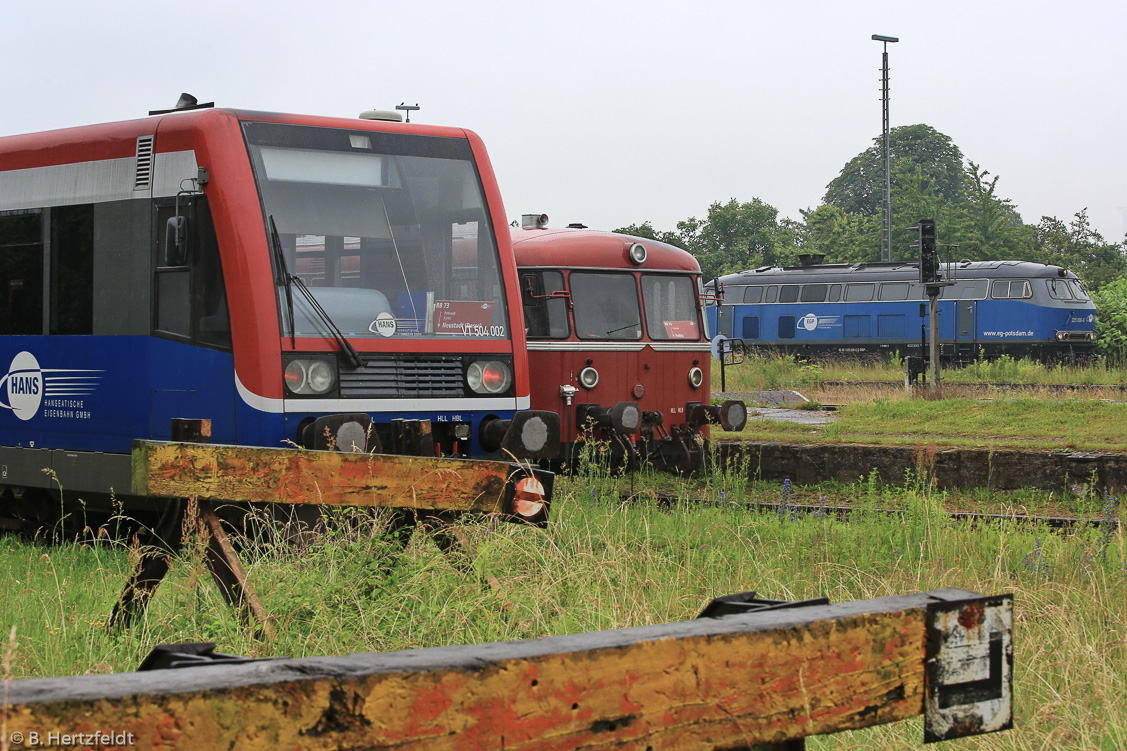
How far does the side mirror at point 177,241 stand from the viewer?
23.1 ft

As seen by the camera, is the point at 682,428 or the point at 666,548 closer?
the point at 666,548

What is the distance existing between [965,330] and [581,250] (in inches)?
787

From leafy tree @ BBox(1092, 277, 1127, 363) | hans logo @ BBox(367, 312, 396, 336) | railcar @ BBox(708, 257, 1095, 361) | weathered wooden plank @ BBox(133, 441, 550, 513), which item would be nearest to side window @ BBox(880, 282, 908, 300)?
railcar @ BBox(708, 257, 1095, 361)

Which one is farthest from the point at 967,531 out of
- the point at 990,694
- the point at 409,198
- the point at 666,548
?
the point at 990,694

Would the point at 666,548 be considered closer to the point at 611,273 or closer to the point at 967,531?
the point at 967,531

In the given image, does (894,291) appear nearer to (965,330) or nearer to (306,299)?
(965,330)

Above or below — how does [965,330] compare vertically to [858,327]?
below

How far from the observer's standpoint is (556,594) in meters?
5.11

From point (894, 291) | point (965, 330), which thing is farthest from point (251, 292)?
point (894, 291)

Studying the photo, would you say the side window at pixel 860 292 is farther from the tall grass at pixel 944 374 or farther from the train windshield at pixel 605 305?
the train windshield at pixel 605 305

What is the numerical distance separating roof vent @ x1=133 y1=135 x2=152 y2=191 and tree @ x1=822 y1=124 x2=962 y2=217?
73.8m

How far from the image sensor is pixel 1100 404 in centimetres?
1547

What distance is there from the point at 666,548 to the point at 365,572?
9.25 ft

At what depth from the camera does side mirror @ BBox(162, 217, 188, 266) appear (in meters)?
7.04
